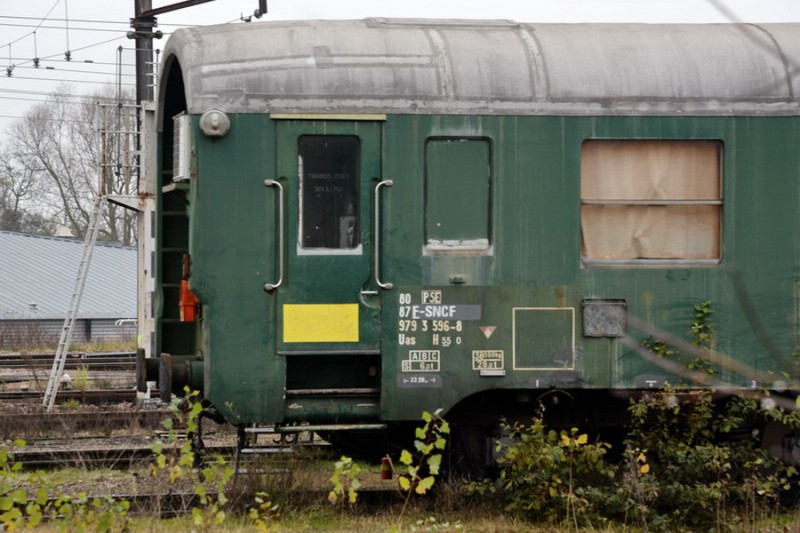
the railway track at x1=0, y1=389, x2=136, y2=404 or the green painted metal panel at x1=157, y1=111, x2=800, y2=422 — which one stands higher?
the green painted metal panel at x1=157, y1=111, x2=800, y2=422

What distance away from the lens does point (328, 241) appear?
323 inches

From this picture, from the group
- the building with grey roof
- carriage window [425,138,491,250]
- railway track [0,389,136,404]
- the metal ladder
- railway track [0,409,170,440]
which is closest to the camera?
carriage window [425,138,491,250]

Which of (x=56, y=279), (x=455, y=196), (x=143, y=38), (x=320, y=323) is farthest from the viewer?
(x=56, y=279)

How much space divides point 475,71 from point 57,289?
34.9 metres

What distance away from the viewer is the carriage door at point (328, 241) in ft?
26.6

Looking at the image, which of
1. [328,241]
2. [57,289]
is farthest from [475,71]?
[57,289]

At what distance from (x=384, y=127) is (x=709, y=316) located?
2687mm

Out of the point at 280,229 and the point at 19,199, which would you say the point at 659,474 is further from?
the point at 19,199

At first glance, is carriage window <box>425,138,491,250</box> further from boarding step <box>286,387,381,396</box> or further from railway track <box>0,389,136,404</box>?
railway track <box>0,389,136,404</box>

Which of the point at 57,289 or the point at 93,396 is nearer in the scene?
the point at 93,396

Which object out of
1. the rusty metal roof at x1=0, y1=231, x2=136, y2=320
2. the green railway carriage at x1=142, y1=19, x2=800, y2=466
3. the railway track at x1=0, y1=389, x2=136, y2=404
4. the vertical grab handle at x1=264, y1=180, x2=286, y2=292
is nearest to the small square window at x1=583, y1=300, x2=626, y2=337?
the green railway carriage at x1=142, y1=19, x2=800, y2=466

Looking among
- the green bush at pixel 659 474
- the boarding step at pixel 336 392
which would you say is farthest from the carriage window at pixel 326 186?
the green bush at pixel 659 474

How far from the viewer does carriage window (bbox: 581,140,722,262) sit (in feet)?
27.3

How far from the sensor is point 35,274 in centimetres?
4197
